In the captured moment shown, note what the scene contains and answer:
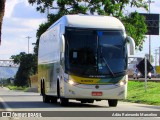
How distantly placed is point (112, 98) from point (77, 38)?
2.99 metres

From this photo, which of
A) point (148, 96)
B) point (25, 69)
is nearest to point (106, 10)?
point (148, 96)

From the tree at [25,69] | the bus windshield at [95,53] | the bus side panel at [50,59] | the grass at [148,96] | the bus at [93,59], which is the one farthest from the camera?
the tree at [25,69]

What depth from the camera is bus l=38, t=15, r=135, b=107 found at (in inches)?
894

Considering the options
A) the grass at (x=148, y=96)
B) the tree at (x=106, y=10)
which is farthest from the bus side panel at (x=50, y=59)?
the tree at (x=106, y=10)

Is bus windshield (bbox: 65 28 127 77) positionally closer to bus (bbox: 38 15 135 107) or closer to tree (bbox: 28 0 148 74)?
bus (bbox: 38 15 135 107)

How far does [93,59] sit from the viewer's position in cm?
2303

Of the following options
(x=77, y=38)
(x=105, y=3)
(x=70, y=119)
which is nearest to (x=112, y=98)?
(x=77, y=38)

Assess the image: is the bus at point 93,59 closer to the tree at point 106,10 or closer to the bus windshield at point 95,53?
the bus windshield at point 95,53

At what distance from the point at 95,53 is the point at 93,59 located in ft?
0.90

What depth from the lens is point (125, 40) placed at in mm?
23266

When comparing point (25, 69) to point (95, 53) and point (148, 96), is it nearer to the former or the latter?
point (148, 96)

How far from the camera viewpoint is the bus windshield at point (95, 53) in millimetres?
22859

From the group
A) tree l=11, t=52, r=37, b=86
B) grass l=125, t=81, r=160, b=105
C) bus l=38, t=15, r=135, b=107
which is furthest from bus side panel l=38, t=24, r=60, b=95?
tree l=11, t=52, r=37, b=86

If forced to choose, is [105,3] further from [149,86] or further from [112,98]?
[112,98]
